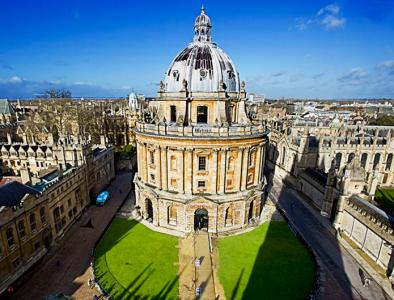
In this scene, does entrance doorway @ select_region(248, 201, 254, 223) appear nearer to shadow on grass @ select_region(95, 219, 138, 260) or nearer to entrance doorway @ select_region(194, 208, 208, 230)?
entrance doorway @ select_region(194, 208, 208, 230)

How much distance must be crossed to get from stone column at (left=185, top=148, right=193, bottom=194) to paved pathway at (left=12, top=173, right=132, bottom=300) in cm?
1361

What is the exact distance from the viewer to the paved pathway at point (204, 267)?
23.9 m

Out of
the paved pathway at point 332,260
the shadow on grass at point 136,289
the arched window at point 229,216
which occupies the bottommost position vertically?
the paved pathway at point 332,260

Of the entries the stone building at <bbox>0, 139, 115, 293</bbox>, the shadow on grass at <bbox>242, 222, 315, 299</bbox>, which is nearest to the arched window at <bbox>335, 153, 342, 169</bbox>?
the shadow on grass at <bbox>242, 222, 315, 299</bbox>

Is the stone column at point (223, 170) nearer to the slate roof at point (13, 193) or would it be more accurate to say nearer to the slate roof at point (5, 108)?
the slate roof at point (13, 193)

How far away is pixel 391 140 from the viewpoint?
174ft

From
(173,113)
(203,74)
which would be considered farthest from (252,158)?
(203,74)

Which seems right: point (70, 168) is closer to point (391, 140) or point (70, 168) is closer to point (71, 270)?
point (71, 270)

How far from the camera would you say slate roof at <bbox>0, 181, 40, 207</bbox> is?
25594mm

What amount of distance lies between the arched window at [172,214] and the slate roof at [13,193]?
16.5 meters

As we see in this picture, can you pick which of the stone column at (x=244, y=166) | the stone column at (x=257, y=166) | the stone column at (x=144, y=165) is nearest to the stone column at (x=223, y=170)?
the stone column at (x=244, y=166)

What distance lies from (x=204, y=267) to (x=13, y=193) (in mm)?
22822

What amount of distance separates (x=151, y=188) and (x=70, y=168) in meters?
13.5

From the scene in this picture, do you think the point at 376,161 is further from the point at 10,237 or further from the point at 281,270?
the point at 10,237
